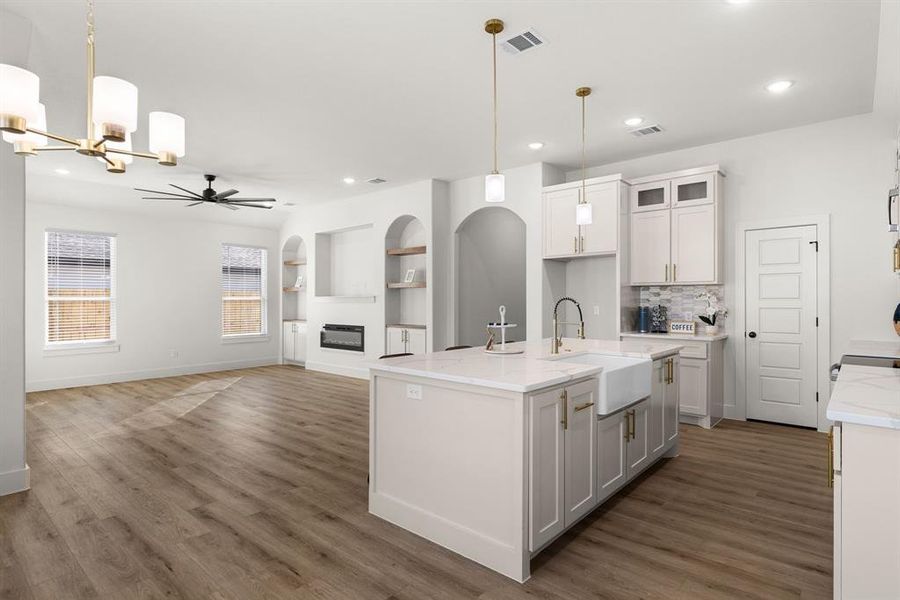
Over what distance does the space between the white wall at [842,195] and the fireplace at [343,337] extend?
17.7 ft

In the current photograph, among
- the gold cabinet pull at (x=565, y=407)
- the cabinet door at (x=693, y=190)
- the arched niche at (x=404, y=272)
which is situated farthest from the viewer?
the arched niche at (x=404, y=272)

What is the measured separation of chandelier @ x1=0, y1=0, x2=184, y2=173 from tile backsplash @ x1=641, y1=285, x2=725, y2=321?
5065 millimetres

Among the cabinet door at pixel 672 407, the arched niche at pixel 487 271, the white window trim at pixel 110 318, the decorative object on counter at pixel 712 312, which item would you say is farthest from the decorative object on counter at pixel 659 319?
the white window trim at pixel 110 318

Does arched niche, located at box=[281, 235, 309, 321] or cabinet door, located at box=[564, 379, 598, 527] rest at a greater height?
arched niche, located at box=[281, 235, 309, 321]

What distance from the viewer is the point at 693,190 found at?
16.9ft

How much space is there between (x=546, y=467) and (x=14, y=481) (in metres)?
3.46

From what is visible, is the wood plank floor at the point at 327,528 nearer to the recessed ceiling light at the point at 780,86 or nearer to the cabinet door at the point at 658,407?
the cabinet door at the point at 658,407

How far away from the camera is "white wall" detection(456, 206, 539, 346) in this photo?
7236 mm

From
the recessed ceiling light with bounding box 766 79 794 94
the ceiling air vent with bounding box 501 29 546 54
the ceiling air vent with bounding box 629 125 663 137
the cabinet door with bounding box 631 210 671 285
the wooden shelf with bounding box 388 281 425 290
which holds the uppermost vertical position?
the ceiling air vent with bounding box 501 29 546 54

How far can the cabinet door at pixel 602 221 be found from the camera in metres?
5.39

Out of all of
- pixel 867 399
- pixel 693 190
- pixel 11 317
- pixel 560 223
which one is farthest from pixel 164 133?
pixel 693 190

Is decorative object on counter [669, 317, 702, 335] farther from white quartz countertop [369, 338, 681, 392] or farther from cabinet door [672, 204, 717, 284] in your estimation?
white quartz countertop [369, 338, 681, 392]

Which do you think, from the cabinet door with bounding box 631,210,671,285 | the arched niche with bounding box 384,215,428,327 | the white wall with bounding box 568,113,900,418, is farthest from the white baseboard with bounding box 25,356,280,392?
the white wall with bounding box 568,113,900,418

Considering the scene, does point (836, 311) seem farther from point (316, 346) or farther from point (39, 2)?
point (316, 346)
